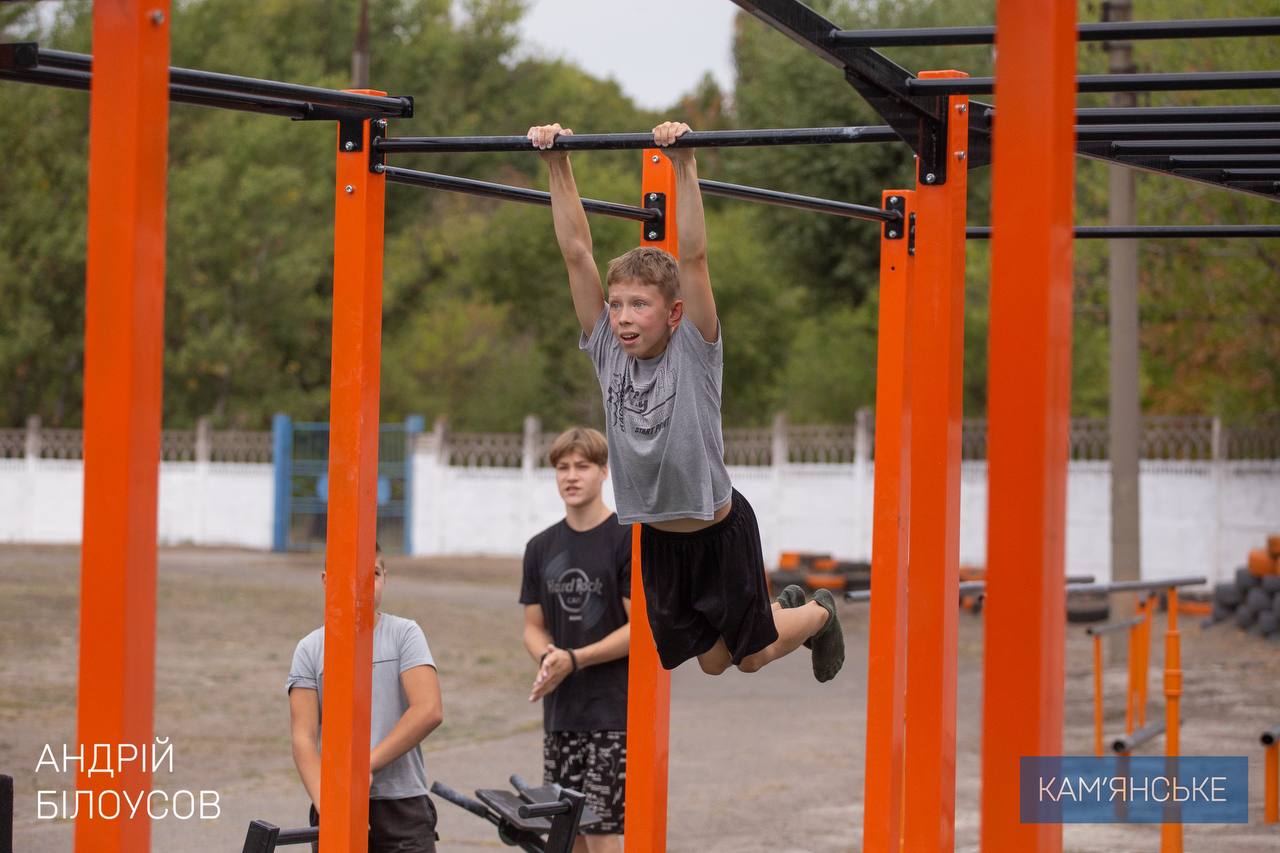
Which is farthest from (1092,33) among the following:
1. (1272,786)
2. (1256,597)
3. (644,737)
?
(1256,597)

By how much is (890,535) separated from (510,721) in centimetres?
618

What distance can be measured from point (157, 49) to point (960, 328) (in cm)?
195

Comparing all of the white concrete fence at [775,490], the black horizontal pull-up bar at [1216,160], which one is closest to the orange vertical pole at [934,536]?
the black horizontal pull-up bar at [1216,160]

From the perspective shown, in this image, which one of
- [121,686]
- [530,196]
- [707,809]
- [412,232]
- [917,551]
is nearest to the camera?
→ [121,686]

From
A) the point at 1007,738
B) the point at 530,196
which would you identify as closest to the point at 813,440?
the point at 530,196

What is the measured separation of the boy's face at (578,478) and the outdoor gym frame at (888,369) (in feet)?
3.33

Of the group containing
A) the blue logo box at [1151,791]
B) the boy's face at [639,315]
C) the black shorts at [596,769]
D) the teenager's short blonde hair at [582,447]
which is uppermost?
the boy's face at [639,315]

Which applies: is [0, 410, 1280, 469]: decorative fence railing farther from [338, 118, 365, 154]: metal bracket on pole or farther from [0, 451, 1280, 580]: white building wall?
[338, 118, 365, 154]: metal bracket on pole

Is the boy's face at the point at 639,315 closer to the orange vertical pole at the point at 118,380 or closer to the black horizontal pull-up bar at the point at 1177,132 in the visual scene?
the black horizontal pull-up bar at the point at 1177,132

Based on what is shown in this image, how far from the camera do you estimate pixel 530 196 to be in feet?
14.1

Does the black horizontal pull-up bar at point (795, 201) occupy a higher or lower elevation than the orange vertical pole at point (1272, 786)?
higher

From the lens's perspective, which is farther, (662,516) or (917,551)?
(662,516)

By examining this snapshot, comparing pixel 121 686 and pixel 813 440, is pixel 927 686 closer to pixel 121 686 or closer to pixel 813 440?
pixel 121 686

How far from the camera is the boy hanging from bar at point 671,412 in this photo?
12.0 ft
